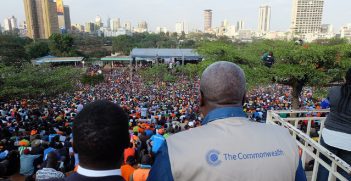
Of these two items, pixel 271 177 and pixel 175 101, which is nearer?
pixel 271 177

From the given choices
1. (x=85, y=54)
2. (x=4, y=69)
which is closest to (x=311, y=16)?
(x=85, y=54)

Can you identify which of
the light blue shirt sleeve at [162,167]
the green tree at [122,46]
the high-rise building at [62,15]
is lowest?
the green tree at [122,46]

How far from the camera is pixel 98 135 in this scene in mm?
1303

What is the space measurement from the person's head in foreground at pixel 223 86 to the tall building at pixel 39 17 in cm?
8077

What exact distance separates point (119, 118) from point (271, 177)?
782 millimetres

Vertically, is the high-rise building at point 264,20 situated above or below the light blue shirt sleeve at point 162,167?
above

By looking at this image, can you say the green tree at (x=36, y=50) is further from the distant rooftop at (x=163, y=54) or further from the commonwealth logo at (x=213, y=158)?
the commonwealth logo at (x=213, y=158)

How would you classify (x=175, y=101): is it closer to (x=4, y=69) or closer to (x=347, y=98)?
(x=4, y=69)

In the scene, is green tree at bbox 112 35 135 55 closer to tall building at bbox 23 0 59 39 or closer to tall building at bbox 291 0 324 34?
tall building at bbox 23 0 59 39

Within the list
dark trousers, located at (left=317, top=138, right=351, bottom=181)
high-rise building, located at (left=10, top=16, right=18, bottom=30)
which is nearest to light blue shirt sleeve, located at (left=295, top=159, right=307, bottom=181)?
dark trousers, located at (left=317, top=138, right=351, bottom=181)

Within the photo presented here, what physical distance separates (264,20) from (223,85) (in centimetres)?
17352

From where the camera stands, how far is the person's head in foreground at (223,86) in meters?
1.38

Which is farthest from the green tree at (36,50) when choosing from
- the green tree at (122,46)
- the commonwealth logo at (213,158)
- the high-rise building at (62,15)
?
the high-rise building at (62,15)

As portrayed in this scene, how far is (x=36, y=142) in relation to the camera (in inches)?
263
